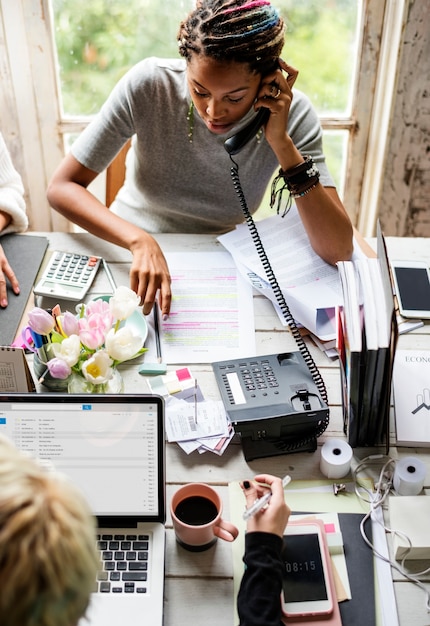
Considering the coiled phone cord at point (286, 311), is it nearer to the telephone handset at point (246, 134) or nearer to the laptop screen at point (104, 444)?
the telephone handset at point (246, 134)

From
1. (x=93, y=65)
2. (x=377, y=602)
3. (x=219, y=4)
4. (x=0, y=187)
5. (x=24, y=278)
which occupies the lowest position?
(x=377, y=602)

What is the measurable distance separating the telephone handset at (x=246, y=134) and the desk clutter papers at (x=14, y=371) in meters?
0.80

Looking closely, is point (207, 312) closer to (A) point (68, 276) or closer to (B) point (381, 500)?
(A) point (68, 276)

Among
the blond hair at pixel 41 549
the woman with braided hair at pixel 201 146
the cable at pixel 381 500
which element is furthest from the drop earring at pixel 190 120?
the blond hair at pixel 41 549

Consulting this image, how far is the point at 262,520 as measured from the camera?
102 cm

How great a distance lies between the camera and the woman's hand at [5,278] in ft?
4.89

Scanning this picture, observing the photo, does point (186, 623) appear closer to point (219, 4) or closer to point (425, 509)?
point (425, 509)

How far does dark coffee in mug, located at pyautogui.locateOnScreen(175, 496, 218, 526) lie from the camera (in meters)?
1.07

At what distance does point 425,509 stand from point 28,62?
1.91 meters

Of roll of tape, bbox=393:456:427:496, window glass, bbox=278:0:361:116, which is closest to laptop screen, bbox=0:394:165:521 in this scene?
roll of tape, bbox=393:456:427:496

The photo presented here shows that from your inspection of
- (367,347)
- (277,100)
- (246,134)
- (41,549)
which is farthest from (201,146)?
(41,549)

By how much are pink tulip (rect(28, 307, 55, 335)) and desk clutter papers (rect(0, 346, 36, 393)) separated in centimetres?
5

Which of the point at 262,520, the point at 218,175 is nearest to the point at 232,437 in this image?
the point at 262,520

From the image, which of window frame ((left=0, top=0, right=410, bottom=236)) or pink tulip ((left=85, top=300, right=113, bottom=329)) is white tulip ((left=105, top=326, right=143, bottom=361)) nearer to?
pink tulip ((left=85, top=300, right=113, bottom=329))
